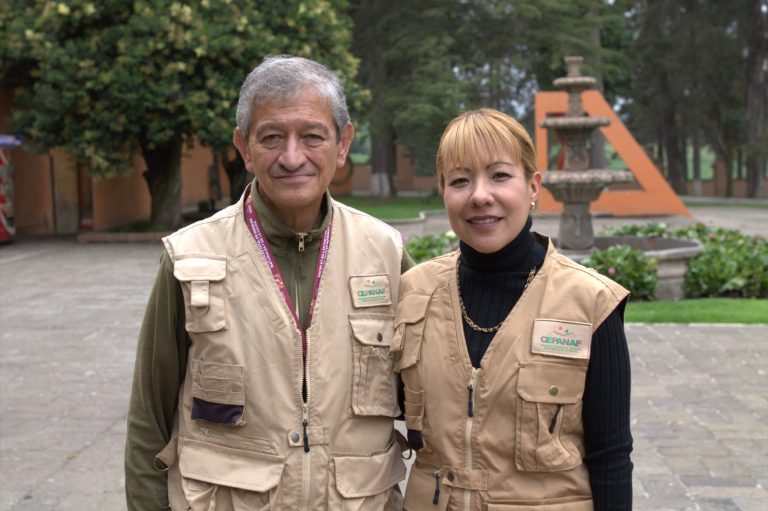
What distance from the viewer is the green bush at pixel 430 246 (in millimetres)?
10977

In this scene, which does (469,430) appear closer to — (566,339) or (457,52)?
(566,339)

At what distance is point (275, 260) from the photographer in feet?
8.02

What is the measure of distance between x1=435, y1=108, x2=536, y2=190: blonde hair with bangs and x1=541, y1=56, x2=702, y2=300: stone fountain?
945cm

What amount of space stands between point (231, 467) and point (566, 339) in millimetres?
893

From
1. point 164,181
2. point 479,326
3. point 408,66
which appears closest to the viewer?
point 479,326

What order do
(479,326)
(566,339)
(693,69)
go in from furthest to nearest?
(693,69)
(479,326)
(566,339)

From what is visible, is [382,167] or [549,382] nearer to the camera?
[549,382]

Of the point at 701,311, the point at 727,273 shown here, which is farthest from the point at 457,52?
the point at 701,311

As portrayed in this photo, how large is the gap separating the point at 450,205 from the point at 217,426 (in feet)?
2.68

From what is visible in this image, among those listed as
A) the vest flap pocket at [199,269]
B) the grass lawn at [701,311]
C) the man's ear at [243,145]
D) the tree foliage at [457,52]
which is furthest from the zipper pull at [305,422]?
the tree foliage at [457,52]

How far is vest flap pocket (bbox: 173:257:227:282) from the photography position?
92.4 inches

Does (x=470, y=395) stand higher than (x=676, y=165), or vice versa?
(x=676, y=165)

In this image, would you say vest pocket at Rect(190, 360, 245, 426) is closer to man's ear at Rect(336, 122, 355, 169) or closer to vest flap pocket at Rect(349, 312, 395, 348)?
vest flap pocket at Rect(349, 312, 395, 348)

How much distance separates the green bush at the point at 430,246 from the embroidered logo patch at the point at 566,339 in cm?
867
